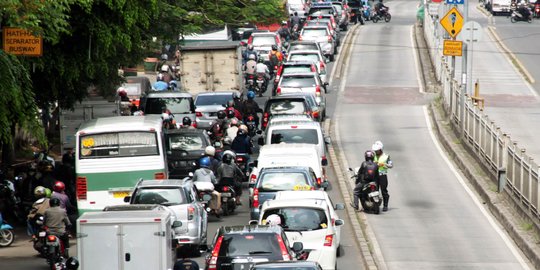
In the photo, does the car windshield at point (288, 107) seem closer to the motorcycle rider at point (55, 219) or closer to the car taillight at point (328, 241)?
the motorcycle rider at point (55, 219)

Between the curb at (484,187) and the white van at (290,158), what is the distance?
14.2ft

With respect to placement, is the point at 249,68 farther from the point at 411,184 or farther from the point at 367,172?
the point at 367,172

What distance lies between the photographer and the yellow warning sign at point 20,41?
2069 centimetres

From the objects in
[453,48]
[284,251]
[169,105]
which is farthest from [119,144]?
[453,48]

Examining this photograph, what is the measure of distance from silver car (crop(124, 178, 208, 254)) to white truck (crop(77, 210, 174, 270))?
12.7ft

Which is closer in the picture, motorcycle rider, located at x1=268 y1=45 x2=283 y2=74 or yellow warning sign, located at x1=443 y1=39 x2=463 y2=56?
yellow warning sign, located at x1=443 y1=39 x2=463 y2=56

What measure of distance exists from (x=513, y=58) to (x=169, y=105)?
1210 inches

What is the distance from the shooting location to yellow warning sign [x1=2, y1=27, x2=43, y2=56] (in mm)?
20688


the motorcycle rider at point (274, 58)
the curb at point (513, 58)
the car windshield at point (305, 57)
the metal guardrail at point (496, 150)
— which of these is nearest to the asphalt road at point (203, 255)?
the metal guardrail at point (496, 150)

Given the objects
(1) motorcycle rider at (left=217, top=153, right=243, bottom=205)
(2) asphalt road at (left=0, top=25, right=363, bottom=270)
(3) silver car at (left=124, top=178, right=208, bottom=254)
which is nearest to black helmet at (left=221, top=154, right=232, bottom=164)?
(1) motorcycle rider at (left=217, top=153, right=243, bottom=205)

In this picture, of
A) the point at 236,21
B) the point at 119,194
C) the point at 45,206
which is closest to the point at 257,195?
the point at 119,194

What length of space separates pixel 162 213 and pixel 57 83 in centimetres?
983

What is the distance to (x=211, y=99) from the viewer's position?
4284 centimetres

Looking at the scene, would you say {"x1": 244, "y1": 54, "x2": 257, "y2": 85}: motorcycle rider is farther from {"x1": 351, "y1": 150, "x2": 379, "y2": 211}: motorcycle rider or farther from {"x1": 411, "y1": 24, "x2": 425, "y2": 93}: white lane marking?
{"x1": 351, "y1": 150, "x2": 379, "y2": 211}: motorcycle rider
